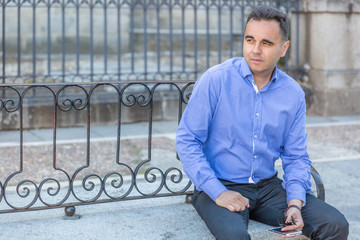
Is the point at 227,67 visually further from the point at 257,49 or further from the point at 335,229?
the point at 335,229

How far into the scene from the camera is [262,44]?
3.70 meters

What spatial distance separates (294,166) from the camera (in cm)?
388

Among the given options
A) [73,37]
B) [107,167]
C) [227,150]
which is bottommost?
[107,167]

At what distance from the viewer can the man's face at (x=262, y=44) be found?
367 cm

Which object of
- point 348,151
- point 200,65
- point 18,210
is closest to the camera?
point 18,210

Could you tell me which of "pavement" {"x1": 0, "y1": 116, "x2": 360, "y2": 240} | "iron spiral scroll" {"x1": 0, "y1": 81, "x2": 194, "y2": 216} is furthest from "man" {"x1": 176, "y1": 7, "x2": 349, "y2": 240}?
"iron spiral scroll" {"x1": 0, "y1": 81, "x2": 194, "y2": 216}

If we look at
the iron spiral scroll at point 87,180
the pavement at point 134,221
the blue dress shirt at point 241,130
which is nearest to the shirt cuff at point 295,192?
the blue dress shirt at point 241,130

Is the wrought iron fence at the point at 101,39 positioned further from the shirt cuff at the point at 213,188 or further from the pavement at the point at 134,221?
the shirt cuff at the point at 213,188

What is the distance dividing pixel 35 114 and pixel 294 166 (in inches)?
212

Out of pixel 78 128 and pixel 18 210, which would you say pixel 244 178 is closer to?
pixel 18 210

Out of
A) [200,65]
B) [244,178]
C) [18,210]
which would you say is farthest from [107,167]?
[200,65]

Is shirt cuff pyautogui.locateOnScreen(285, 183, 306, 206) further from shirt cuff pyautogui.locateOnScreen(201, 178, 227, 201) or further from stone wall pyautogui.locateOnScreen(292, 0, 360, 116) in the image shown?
stone wall pyautogui.locateOnScreen(292, 0, 360, 116)

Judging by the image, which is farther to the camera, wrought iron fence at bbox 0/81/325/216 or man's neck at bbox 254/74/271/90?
wrought iron fence at bbox 0/81/325/216

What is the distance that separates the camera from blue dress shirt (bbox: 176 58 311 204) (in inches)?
146
